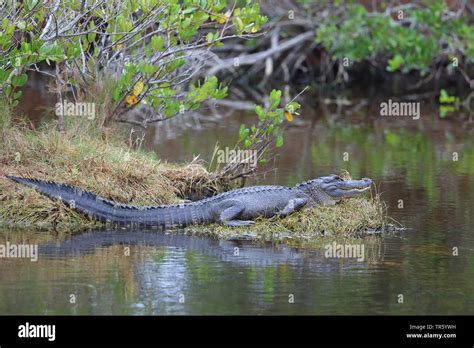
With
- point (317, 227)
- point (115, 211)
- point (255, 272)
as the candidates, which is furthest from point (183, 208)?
point (255, 272)

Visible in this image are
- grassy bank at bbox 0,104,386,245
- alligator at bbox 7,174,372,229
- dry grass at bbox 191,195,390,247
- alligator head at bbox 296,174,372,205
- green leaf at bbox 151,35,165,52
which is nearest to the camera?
dry grass at bbox 191,195,390,247

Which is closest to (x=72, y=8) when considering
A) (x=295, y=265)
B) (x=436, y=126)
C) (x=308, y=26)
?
(x=295, y=265)

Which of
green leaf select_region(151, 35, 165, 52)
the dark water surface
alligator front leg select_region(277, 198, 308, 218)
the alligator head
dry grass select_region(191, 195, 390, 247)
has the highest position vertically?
green leaf select_region(151, 35, 165, 52)

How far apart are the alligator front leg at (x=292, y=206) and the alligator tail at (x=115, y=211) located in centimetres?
101

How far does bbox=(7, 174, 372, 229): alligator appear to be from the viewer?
12.9m

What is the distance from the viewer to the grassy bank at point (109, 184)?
41.9ft

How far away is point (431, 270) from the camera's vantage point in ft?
36.2

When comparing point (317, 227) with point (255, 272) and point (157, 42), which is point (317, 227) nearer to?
point (255, 272)

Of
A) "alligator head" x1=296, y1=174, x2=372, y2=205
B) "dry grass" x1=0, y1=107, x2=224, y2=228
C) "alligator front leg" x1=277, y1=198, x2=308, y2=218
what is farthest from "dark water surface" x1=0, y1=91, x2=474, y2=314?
"alligator front leg" x1=277, y1=198, x2=308, y2=218

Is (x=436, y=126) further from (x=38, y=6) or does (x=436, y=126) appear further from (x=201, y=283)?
(x=201, y=283)

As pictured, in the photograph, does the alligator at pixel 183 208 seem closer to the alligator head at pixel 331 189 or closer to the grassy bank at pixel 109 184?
the grassy bank at pixel 109 184

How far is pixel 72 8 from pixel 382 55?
19.9 m

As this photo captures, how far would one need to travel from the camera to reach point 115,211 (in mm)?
12883

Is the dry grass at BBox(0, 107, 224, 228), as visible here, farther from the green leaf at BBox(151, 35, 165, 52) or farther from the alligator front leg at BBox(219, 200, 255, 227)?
the green leaf at BBox(151, 35, 165, 52)
